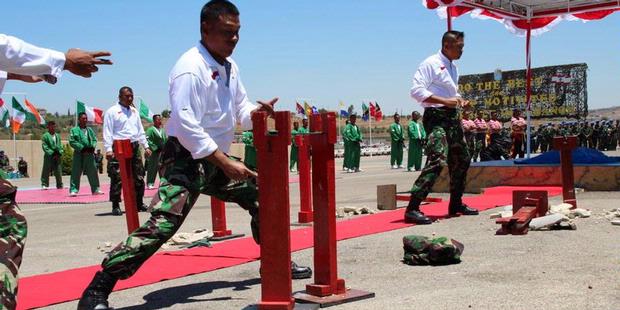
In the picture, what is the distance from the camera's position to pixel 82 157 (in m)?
16.9

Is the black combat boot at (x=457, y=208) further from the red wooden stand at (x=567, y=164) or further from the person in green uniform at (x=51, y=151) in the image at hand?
the person in green uniform at (x=51, y=151)

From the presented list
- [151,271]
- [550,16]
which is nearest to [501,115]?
[550,16]

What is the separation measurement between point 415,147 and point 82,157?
38.6 ft

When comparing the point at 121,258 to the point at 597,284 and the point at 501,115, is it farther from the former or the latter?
the point at 501,115

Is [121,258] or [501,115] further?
[501,115]

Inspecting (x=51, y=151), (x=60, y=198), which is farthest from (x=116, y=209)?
(x=51, y=151)

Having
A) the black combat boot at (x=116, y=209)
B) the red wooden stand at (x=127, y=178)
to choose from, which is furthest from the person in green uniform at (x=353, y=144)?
the red wooden stand at (x=127, y=178)

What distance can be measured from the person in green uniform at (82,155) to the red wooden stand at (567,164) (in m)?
11.2

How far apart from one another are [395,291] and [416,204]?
135 inches

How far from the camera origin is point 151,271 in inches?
230

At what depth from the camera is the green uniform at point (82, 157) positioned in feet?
55.0

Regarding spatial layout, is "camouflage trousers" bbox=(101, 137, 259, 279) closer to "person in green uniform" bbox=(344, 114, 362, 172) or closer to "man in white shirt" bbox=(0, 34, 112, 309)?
"man in white shirt" bbox=(0, 34, 112, 309)

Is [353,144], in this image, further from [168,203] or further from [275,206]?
[275,206]

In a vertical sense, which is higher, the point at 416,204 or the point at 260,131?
the point at 260,131
